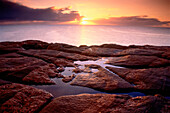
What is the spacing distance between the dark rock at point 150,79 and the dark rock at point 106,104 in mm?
713

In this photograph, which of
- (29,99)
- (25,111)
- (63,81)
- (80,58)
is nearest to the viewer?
(25,111)

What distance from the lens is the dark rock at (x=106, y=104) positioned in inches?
98.3

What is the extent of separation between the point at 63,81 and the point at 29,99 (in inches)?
56.9

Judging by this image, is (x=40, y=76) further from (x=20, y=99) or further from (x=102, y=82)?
(x=102, y=82)

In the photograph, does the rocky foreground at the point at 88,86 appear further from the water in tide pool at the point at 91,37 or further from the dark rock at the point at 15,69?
the water in tide pool at the point at 91,37

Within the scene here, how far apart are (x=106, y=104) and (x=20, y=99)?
230 centimetres

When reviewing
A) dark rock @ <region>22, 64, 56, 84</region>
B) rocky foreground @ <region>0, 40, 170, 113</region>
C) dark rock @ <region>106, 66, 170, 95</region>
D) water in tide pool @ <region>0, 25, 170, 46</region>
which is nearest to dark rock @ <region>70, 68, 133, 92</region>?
rocky foreground @ <region>0, 40, 170, 113</region>

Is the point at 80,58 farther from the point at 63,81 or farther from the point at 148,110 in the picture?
the point at 148,110

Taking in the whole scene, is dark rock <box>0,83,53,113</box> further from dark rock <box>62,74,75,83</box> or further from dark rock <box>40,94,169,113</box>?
dark rock <box>62,74,75,83</box>

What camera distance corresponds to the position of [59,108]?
2.62 m

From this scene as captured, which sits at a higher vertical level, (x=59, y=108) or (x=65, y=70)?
(x=65, y=70)

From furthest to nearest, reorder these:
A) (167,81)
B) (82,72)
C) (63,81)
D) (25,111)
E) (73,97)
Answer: (82,72), (63,81), (167,81), (73,97), (25,111)

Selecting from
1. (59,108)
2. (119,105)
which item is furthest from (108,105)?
(59,108)

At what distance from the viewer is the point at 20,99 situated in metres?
2.77
